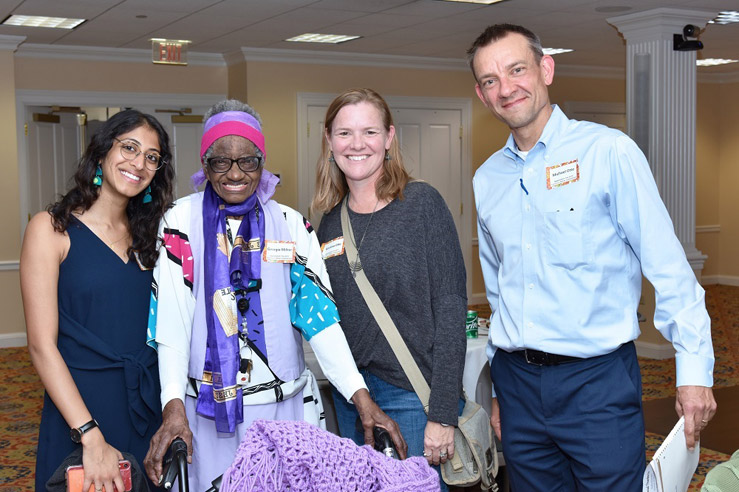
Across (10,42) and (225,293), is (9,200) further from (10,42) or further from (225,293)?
(225,293)

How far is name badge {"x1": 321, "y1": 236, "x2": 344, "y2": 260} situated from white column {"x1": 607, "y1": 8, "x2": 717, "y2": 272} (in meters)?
6.15

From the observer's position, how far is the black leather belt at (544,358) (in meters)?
2.14

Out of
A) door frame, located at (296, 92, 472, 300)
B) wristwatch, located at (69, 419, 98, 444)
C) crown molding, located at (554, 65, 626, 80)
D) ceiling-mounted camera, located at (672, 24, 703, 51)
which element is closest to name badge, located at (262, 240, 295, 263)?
wristwatch, located at (69, 419, 98, 444)

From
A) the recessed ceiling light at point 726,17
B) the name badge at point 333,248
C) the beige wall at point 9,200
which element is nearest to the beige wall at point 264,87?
the beige wall at point 9,200

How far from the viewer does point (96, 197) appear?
2.29 meters

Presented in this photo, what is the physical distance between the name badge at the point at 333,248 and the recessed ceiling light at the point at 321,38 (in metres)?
6.71

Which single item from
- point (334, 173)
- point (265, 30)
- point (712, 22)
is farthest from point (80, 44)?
point (334, 173)

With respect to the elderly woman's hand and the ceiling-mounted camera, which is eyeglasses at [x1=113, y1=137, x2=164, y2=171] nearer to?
the elderly woman's hand

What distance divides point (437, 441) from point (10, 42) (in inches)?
318

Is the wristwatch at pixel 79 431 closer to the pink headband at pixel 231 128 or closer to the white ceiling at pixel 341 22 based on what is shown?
the pink headband at pixel 231 128

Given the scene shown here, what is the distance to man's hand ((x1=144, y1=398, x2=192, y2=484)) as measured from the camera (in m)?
1.93

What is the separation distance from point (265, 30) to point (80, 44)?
239 cm

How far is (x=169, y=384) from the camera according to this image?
2.09 metres

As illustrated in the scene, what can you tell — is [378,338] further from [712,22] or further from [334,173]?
[712,22]
